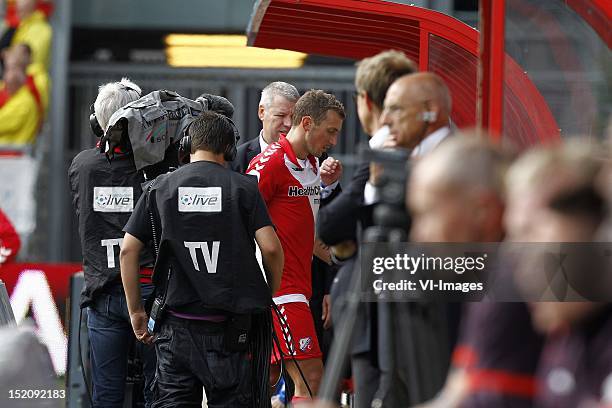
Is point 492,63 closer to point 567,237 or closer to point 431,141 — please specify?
point 431,141

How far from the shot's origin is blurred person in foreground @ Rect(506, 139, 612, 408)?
3.40 m

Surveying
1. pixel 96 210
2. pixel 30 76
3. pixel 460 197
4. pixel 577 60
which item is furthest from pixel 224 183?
pixel 30 76

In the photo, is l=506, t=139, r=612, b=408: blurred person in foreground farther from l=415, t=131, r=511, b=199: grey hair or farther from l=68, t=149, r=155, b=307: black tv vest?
l=68, t=149, r=155, b=307: black tv vest

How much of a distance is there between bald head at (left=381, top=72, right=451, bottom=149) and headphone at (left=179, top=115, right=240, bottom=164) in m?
2.00

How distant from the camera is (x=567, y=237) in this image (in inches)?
141

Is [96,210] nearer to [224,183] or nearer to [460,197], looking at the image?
[224,183]

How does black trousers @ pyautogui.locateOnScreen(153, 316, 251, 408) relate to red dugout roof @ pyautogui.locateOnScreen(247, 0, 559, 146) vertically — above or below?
below

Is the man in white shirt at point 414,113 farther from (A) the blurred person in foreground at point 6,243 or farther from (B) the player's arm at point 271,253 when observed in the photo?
(A) the blurred person in foreground at point 6,243

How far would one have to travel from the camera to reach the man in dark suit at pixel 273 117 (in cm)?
A: 898

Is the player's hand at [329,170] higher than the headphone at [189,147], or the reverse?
the headphone at [189,147]

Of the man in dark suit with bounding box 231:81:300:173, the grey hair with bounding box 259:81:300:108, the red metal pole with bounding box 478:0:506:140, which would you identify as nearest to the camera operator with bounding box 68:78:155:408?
the man in dark suit with bounding box 231:81:300:173

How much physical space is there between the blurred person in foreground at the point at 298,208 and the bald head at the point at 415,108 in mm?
3196

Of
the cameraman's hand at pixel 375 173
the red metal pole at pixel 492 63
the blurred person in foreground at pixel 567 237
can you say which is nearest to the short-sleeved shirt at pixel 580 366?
the blurred person in foreground at pixel 567 237

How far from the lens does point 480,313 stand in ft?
12.3
